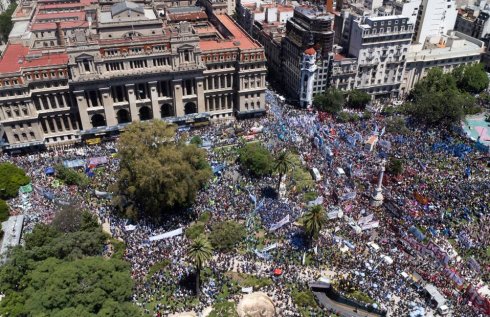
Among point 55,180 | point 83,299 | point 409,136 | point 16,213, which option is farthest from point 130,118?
point 409,136

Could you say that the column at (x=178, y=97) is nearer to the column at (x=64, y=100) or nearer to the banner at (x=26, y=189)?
the column at (x=64, y=100)

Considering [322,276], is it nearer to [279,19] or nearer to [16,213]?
[16,213]

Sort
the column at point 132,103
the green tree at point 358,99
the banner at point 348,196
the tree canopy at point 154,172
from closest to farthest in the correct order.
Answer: the tree canopy at point 154,172 < the banner at point 348,196 < the column at point 132,103 < the green tree at point 358,99

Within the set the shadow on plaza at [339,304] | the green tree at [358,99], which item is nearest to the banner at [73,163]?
the shadow on plaza at [339,304]

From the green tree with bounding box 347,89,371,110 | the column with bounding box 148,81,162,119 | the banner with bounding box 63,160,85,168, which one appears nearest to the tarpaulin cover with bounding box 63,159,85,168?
the banner with bounding box 63,160,85,168

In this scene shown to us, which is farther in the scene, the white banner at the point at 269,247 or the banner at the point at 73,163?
the banner at the point at 73,163

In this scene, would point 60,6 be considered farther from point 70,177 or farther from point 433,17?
point 433,17

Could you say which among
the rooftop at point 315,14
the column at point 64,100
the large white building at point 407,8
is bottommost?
the column at point 64,100
